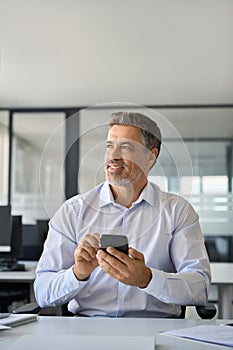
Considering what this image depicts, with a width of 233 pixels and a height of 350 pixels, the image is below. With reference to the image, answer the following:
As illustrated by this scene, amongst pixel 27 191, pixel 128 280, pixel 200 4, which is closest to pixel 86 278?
pixel 128 280

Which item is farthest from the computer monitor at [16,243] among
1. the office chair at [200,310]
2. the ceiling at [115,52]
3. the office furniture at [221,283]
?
the office chair at [200,310]

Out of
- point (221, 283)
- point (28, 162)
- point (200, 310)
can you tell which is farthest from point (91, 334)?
point (28, 162)

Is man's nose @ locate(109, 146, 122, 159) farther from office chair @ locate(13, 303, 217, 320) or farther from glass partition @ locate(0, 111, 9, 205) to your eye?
glass partition @ locate(0, 111, 9, 205)

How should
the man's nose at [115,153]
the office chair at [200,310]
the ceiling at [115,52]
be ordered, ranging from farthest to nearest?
the ceiling at [115,52], the office chair at [200,310], the man's nose at [115,153]

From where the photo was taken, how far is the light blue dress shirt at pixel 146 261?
197 centimetres

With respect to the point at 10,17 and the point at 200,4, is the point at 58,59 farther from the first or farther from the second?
the point at 200,4

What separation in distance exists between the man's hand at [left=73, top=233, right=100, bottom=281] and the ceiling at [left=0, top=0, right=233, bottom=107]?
10.4 feet

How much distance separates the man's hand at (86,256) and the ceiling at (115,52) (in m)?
3.18

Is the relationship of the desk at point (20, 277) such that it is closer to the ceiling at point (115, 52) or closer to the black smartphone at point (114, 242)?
the ceiling at point (115, 52)

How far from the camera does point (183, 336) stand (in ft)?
5.09

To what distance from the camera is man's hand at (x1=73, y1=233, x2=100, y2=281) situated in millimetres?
1784

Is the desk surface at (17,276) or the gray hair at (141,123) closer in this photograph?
the gray hair at (141,123)

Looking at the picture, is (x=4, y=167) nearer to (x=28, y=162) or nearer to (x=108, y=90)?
(x=28, y=162)

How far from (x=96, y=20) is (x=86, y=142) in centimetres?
357
